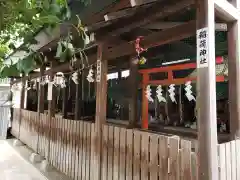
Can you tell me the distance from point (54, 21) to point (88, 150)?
4.04 meters

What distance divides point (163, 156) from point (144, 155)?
0.42 m

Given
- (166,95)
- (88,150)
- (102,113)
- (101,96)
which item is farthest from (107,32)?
(166,95)

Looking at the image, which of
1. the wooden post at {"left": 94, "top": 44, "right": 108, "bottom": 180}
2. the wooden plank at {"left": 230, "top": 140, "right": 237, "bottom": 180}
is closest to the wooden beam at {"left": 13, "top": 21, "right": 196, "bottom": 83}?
the wooden post at {"left": 94, "top": 44, "right": 108, "bottom": 180}

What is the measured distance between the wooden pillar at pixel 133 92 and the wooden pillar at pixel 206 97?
2.71m

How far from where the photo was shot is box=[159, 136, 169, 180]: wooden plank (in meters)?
3.21

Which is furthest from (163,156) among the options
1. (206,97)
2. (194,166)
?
(206,97)

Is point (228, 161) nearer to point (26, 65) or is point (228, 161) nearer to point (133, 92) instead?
point (133, 92)

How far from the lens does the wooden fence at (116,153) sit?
10.0 feet

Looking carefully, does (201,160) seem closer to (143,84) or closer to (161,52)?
(143,84)

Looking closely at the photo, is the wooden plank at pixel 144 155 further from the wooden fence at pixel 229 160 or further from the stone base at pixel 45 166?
the stone base at pixel 45 166

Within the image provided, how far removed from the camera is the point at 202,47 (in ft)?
9.39

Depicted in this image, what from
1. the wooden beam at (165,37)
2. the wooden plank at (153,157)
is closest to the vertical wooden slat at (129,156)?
the wooden plank at (153,157)

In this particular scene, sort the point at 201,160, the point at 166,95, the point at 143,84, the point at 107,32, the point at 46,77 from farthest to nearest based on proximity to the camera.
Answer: the point at 46,77 → the point at 166,95 → the point at 143,84 → the point at 107,32 → the point at 201,160

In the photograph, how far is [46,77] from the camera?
25.7 feet
